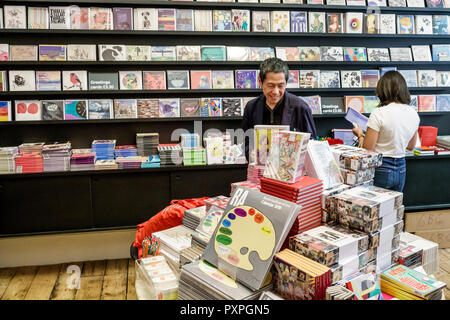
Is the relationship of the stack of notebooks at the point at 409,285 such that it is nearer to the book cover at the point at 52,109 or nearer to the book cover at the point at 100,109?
the book cover at the point at 100,109

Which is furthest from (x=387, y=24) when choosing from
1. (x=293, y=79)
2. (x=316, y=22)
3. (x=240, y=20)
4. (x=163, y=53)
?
(x=163, y=53)

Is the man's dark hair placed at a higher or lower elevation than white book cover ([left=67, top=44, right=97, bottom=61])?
lower

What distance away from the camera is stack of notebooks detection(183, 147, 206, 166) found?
3.68 metres

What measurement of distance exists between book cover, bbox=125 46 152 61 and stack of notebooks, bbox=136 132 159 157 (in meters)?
0.76

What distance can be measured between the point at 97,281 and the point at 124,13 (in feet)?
8.36

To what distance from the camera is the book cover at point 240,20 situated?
387cm

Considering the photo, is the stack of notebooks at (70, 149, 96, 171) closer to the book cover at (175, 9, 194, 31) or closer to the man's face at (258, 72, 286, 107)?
the book cover at (175, 9, 194, 31)

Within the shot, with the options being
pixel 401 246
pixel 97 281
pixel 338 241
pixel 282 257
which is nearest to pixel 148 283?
pixel 282 257

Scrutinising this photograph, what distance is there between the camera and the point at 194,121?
402 cm

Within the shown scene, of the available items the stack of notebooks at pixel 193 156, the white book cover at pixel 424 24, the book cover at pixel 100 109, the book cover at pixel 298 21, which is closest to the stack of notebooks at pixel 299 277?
the stack of notebooks at pixel 193 156

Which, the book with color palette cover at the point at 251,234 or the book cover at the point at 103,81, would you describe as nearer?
the book with color palette cover at the point at 251,234

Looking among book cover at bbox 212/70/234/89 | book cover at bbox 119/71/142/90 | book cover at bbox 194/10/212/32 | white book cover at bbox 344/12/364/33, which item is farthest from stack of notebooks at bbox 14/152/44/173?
white book cover at bbox 344/12/364/33

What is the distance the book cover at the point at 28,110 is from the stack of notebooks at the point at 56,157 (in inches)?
14.1

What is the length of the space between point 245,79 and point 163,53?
90 centimetres
